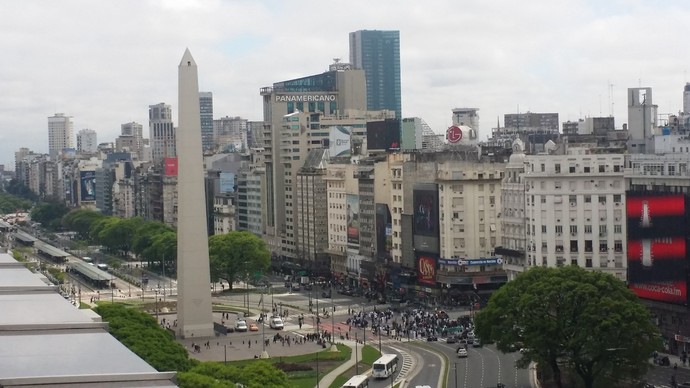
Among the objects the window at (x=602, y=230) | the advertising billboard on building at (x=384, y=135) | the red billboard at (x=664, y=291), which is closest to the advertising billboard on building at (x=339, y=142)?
the advertising billboard on building at (x=384, y=135)

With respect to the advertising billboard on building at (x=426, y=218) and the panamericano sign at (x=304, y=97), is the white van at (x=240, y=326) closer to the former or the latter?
the advertising billboard on building at (x=426, y=218)

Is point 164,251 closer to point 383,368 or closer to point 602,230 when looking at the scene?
point 602,230

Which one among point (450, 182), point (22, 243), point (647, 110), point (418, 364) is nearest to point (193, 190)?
point (418, 364)

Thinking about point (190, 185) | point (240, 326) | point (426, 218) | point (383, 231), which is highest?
point (190, 185)

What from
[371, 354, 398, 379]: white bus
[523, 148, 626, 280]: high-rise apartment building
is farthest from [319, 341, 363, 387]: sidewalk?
[523, 148, 626, 280]: high-rise apartment building

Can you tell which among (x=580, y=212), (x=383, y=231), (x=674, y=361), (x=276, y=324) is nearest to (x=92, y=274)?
(x=383, y=231)

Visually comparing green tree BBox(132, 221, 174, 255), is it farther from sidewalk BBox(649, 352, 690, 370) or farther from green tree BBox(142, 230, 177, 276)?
sidewalk BBox(649, 352, 690, 370)
